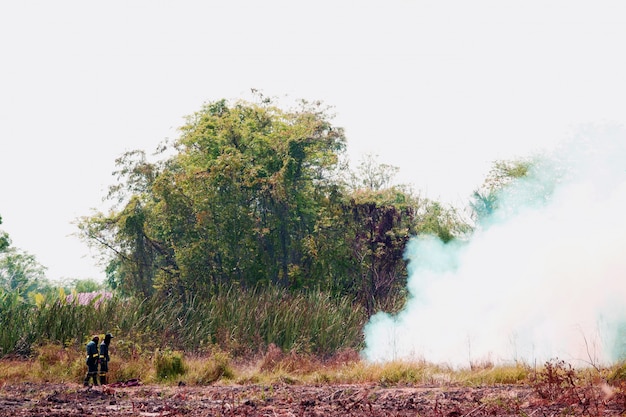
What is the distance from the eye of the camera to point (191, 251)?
2336cm

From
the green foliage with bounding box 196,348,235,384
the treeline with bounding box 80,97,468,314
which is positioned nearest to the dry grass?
the green foliage with bounding box 196,348,235,384

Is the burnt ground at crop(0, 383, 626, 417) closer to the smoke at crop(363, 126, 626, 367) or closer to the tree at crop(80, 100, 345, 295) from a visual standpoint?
the smoke at crop(363, 126, 626, 367)

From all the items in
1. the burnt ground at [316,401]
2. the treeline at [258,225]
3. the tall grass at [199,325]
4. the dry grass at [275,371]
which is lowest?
the burnt ground at [316,401]

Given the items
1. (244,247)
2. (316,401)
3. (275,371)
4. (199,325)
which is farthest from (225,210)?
(316,401)

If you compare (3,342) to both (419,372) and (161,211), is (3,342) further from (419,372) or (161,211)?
(419,372)

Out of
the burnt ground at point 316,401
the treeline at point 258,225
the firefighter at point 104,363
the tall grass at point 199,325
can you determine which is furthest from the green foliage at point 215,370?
the treeline at point 258,225

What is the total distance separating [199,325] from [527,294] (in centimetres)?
878

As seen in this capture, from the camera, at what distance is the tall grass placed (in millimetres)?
17906

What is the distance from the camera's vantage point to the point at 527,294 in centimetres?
1594

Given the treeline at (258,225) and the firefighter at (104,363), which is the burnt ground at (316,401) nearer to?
the firefighter at (104,363)

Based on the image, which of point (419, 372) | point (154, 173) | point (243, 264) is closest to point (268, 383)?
point (419, 372)

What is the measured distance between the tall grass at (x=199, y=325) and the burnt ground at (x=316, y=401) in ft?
18.2

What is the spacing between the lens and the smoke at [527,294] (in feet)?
47.3

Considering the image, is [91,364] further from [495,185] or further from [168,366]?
[495,185]
